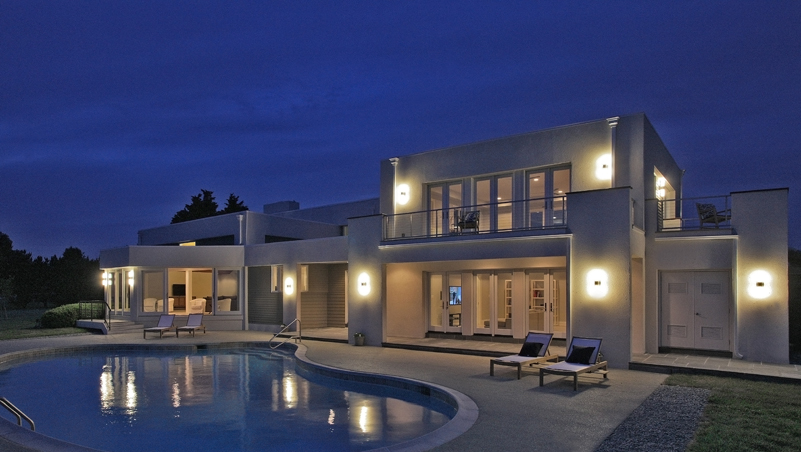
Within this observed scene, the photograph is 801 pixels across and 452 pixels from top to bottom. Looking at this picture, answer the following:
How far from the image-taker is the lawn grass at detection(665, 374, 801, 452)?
19.5 feet

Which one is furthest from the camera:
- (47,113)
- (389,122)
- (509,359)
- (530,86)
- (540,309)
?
(389,122)

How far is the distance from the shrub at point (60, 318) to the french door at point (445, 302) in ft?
52.3

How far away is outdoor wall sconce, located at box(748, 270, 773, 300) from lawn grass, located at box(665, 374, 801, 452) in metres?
2.83

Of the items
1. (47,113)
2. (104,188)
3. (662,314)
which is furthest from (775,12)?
(104,188)

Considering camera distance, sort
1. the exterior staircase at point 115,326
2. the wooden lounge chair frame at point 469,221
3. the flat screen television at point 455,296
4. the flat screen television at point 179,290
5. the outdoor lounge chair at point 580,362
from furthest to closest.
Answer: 1. the flat screen television at point 179,290
2. the exterior staircase at point 115,326
3. the flat screen television at point 455,296
4. the wooden lounge chair frame at point 469,221
5. the outdoor lounge chair at point 580,362

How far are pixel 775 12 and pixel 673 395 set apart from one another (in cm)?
2356

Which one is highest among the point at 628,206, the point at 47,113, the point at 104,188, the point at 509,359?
the point at 47,113

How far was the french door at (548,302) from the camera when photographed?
14641 mm

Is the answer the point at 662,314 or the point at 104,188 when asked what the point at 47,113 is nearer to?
the point at 104,188

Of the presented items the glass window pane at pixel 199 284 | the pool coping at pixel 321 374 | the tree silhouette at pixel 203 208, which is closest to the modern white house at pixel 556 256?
the glass window pane at pixel 199 284

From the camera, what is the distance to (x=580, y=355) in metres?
10.5

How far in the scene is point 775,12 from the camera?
2395 cm

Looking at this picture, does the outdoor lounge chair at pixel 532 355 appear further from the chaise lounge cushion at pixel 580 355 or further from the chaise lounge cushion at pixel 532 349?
the chaise lounge cushion at pixel 580 355

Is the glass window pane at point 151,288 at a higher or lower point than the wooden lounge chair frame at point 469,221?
lower
